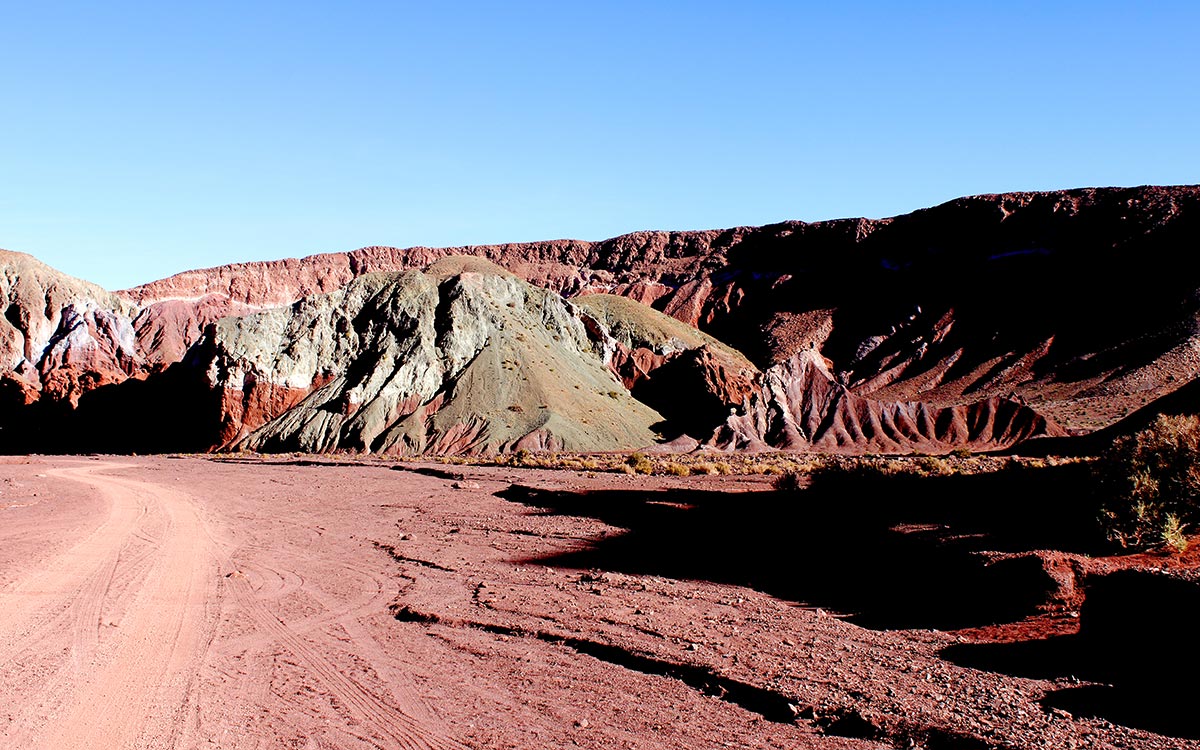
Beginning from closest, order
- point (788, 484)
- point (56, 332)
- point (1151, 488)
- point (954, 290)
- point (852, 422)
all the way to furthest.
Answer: point (1151, 488) < point (788, 484) < point (852, 422) < point (56, 332) < point (954, 290)

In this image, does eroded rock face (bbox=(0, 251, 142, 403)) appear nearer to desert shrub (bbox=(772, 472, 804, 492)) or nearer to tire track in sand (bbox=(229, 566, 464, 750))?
desert shrub (bbox=(772, 472, 804, 492))

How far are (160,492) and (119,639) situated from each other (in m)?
23.3

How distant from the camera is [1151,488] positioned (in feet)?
43.3

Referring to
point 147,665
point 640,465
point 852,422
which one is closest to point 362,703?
point 147,665

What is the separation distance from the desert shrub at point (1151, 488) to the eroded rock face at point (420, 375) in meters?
45.7

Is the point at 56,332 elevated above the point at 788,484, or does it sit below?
above

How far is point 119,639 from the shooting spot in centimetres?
1040

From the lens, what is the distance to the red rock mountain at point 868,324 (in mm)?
70438

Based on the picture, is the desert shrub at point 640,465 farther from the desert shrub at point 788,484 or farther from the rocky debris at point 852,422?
the rocky debris at point 852,422

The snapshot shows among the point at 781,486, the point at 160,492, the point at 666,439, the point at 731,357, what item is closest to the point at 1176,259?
the point at 731,357

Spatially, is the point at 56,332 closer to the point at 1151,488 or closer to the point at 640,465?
the point at 640,465

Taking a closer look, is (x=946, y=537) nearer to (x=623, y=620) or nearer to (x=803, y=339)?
(x=623, y=620)

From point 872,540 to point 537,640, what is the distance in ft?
27.2

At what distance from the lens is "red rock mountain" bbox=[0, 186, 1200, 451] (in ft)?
231
